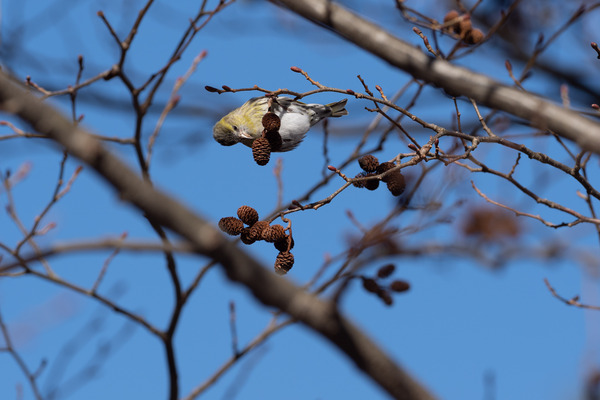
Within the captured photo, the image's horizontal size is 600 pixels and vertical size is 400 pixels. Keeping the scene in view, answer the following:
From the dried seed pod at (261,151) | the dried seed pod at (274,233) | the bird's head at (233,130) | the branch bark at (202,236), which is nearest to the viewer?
the branch bark at (202,236)

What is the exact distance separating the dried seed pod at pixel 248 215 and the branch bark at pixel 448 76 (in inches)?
53.7

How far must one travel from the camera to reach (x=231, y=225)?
2.23 m

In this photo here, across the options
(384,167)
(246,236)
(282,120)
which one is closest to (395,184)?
(384,167)

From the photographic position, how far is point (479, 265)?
15.8 feet

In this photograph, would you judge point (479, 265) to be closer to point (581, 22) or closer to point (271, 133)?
point (271, 133)

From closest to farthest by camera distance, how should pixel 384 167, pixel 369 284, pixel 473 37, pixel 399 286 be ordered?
1. pixel 384 167
2. pixel 369 284
3. pixel 399 286
4. pixel 473 37

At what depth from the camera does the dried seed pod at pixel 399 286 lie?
3.14 meters

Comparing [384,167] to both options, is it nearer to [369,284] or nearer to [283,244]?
[283,244]

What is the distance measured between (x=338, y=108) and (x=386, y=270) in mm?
1110

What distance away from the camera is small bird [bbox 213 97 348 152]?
352 centimetres

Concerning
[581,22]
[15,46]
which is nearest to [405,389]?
[15,46]

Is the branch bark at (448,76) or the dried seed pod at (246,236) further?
the branch bark at (448,76)

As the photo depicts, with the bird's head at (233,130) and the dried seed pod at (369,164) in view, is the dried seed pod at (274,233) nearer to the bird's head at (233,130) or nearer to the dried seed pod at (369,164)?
the dried seed pod at (369,164)

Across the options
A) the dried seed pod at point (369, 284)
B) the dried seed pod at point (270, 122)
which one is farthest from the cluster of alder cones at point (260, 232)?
the dried seed pod at point (369, 284)
